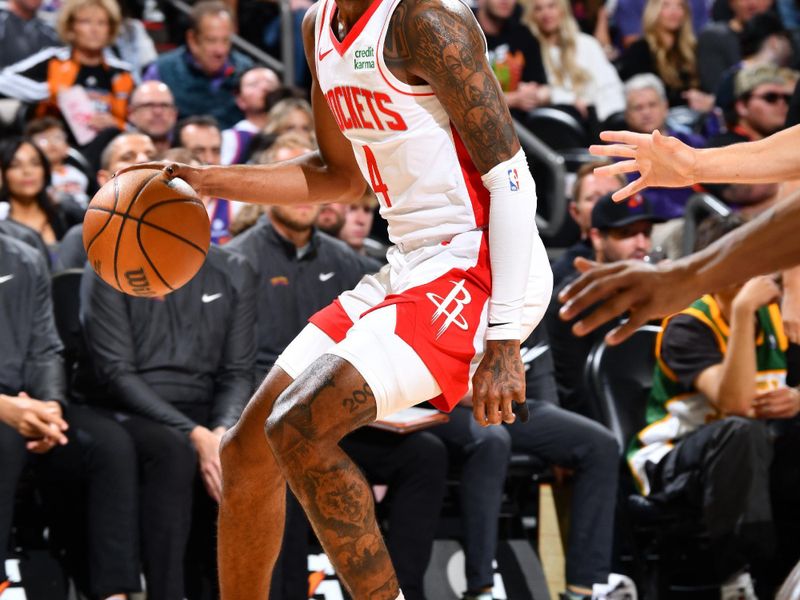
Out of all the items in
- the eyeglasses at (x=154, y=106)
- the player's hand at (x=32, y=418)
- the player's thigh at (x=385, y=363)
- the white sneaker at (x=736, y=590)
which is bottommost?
the white sneaker at (x=736, y=590)

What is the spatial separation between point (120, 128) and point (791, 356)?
455 cm

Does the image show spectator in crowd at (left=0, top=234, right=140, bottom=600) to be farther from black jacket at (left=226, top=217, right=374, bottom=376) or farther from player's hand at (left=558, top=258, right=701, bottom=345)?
player's hand at (left=558, top=258, right=701, bottom=345)

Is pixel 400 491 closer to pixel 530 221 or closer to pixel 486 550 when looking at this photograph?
pixel 486 550

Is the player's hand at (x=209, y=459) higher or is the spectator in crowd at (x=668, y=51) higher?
the spectator in crowd at (x=668, y=51)

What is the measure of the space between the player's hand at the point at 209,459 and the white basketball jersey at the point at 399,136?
1.84 meters

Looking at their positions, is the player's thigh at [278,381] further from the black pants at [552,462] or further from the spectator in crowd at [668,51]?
the spectator in crowd at [668,51]

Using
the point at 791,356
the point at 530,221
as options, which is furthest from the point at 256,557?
the point at 791,356

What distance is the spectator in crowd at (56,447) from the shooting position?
485 cm

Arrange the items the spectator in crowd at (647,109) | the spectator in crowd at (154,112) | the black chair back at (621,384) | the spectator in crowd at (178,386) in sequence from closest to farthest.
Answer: the spectator in crowd at (178,386)
the black chair back at (621,384)
the spectator in crowd at (154,112)
the spectator in crowd at (647,109)

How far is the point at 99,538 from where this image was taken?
4.88m

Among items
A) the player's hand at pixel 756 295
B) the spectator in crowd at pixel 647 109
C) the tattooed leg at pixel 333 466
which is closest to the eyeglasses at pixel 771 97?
the spectator in crowd at pixel 647 109

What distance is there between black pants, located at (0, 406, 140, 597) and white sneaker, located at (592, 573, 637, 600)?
→ 192 cm

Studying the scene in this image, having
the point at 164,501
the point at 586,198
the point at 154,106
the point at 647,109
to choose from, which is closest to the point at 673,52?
the point at 647,109

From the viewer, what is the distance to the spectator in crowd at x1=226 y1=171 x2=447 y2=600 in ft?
16.6
